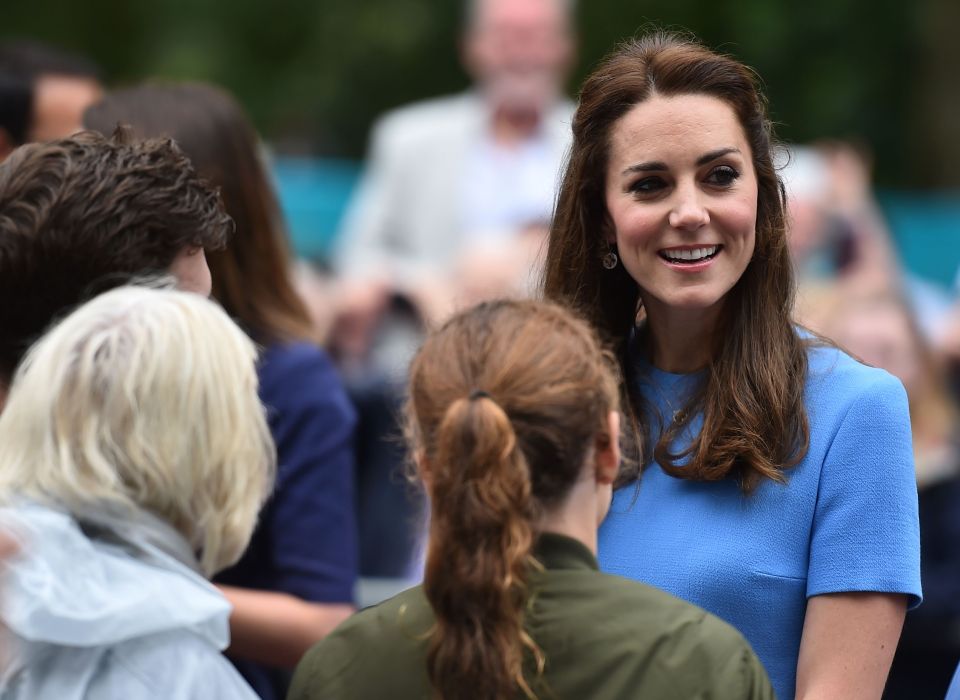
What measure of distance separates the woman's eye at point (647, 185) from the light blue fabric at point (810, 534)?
1.60 ft

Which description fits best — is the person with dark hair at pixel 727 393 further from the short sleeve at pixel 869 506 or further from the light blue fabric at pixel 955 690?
the light blue fabric at pixel 955 690

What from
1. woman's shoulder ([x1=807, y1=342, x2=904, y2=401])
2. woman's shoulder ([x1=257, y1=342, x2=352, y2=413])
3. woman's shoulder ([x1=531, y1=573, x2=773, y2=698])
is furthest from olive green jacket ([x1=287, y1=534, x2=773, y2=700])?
woman's shoulder ([x1=257, y1=342, x2=352, y2=413])

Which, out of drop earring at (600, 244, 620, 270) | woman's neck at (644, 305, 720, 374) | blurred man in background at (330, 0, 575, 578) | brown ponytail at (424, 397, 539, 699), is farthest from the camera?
blurred man in background at (330, 0, 575, 578)

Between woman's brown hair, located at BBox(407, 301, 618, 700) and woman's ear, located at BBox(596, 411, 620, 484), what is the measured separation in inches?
0.8

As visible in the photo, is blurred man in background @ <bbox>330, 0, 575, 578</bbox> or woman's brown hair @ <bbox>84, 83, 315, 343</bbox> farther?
blurred man in background @ <bbox>330, 0, 575, 578</bbox>

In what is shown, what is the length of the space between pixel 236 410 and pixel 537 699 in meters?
0.66

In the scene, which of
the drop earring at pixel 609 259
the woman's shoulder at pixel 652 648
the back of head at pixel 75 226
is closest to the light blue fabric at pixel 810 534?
the woman's shoulder at pixel 652 648

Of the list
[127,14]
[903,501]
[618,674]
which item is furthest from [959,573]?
[127,14]

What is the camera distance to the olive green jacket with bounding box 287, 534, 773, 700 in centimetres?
205

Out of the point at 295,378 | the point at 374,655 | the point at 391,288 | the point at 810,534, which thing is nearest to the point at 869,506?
the point at 810,534

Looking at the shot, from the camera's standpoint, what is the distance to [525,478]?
6.80 ft

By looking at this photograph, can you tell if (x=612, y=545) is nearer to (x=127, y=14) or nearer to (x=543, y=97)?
(x=543, y=97)

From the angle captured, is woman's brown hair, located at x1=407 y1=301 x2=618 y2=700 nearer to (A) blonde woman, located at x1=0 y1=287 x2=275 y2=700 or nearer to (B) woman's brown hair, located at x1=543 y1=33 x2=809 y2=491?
(A) blonde woman, located at x1=0 y1=287 x2=275 y2=700

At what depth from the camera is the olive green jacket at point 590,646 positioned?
80.9 inches
